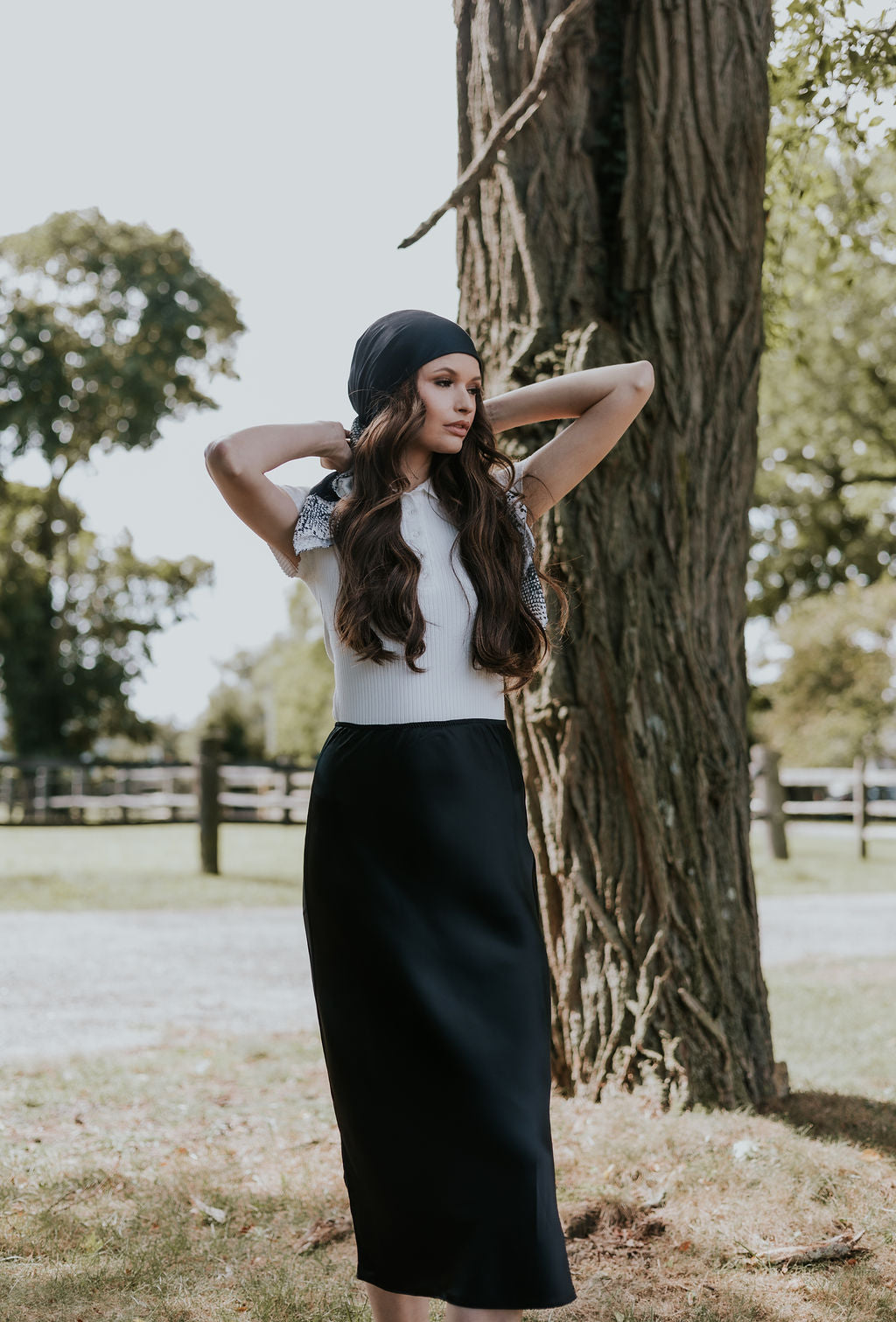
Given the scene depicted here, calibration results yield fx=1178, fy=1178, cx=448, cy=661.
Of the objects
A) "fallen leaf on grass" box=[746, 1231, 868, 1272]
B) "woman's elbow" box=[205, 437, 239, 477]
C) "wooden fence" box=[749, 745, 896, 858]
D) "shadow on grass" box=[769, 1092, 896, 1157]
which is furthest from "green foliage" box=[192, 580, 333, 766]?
"woman's elbow" box=[205, 437, 239, 477]

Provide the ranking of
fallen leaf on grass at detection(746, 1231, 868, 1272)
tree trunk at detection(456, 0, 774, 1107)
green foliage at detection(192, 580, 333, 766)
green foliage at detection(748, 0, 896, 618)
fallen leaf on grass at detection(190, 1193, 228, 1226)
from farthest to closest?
1. green foliage at detection(192, 580, 333, 766)
2. green foliage at detection(748, 0, 896, 618)
3. tree trunk at detection(456, 0, 774, 1107)
4. fallen leaf on grass at detection(190, 1193, 228, 1226)
5. fallen leaf on grass at detection(746, 1231, 868, 1272)

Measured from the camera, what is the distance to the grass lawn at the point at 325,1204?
113 inches

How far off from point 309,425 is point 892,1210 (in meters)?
2.61

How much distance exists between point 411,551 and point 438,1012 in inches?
34.9

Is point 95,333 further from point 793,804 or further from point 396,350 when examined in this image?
point 396,350

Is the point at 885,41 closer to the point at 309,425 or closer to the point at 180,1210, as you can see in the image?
the point at 309,425

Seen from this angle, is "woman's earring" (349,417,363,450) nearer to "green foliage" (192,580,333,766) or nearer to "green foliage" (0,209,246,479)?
"green foliage" (0,209,246,479)

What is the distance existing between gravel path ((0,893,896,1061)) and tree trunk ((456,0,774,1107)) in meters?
2.85

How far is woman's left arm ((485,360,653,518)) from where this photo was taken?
2672 millimetres

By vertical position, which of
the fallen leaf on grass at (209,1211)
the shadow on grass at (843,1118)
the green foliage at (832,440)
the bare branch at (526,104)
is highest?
the green foliage at (832,440)

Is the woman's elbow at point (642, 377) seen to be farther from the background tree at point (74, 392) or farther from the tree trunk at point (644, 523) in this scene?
the background tree at point (74, 392)

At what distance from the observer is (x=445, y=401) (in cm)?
244

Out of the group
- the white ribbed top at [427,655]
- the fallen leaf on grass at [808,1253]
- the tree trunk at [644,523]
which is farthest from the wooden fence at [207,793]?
the white ribbed top at [427,655]

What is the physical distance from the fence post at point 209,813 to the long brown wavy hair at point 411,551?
34.2 feet
